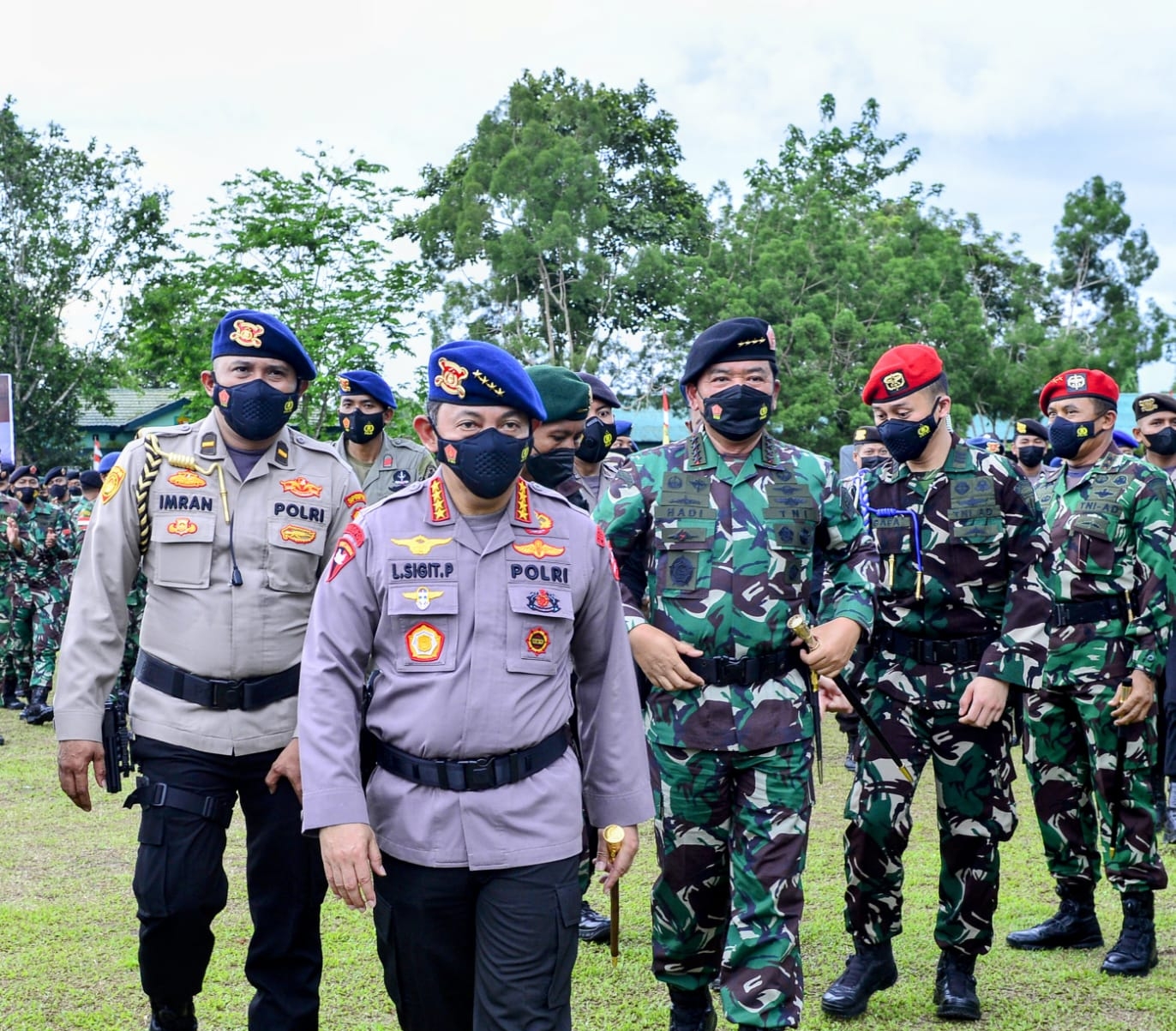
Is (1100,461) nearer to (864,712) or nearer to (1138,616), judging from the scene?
(1138,616)

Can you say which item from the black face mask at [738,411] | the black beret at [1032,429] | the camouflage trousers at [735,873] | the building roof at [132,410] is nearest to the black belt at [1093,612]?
the camouflage trousers at [735,873]

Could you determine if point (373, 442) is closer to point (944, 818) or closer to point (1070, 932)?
point (944, 818)

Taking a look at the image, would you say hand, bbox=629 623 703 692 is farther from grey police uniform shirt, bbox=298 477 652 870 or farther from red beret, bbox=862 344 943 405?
red beret, bbox=862 344 943 405

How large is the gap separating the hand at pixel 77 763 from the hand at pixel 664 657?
1.77 meters

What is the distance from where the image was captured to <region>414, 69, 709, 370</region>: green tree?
41594 millimetres

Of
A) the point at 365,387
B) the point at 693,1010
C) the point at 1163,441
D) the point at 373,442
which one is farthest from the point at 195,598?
the point at 1163,441

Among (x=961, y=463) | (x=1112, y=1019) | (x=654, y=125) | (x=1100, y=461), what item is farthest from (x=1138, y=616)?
(x=654, y=125)

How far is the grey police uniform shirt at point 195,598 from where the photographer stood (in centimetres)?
433

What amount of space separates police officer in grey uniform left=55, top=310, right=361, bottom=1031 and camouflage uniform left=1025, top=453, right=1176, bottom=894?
11.7ft

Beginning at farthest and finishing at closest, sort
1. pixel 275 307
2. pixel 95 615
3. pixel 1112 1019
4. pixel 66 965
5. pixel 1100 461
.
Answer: pixel 275 307 → pixel 1100 461 → pixel 66 965 → pixel 1112 1019 → pixel 95 615

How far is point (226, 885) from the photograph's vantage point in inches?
171

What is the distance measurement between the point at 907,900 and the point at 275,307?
22.2 meters

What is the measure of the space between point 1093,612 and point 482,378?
3.92 m

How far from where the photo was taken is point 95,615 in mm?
4371
